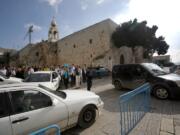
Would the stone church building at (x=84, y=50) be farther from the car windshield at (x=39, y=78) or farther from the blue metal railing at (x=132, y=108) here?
the blue metal railing at (x=132, y=108)

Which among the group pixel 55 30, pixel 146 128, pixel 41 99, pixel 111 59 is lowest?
pixel 146 128

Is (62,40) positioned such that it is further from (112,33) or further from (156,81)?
(156,81)

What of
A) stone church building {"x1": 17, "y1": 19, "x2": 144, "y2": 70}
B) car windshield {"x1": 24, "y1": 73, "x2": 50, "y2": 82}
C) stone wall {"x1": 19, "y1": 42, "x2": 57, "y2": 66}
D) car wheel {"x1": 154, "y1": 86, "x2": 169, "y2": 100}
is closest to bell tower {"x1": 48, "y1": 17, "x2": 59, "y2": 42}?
stone church building {"x1": 17, "y1": 19, "x2": 144, "y2": 70}

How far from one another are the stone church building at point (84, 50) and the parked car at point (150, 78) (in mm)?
15410

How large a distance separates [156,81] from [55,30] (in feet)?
123

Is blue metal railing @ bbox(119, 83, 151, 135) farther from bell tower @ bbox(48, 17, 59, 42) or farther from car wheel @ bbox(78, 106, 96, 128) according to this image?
bell tower @ bbox(48, 17, 59, 42)

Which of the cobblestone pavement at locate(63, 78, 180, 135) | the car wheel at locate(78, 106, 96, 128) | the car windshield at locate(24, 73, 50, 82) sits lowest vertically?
the cobblestone pavement at locate(63, 78, 180, 135)

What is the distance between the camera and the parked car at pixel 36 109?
3027 mm

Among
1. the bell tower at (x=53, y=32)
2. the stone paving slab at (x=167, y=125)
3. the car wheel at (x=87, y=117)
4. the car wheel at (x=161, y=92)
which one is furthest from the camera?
the bell tower at (x=53, y=32)

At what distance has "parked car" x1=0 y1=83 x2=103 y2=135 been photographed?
303 cm

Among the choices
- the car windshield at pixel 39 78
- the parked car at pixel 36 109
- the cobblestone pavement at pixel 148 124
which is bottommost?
the cobblestone pavement at pixel 148 124

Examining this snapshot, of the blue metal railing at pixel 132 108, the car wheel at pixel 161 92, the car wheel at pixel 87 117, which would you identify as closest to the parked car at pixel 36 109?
the car wheel at pixel 87 117

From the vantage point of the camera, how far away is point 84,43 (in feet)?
97.2

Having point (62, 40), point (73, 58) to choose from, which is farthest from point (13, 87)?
point (62, 40)
